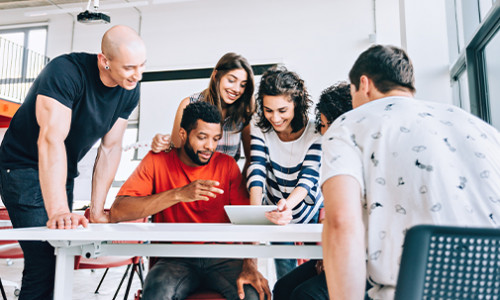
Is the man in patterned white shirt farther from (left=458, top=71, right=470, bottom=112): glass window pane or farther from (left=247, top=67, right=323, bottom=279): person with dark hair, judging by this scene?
(left=458, top=71, right=470, bottom=112): glass window pane

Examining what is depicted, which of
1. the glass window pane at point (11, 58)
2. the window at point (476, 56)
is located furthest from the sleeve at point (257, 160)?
the glass window pane at point (11, 58)

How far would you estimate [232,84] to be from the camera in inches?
81.4

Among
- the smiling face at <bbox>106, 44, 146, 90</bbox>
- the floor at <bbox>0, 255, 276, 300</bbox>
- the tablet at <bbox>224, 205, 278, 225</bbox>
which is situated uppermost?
the smiling face at <bbox>106, 44, 146, 90</bbox>

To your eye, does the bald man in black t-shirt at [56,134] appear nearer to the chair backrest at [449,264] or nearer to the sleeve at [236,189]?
the sleeve at [236,189]

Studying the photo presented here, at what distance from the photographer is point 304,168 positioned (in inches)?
68.8

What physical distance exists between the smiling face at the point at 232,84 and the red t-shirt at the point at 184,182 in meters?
0.37

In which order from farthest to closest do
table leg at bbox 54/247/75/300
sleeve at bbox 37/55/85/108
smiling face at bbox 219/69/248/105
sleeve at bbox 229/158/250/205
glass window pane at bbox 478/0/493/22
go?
1. glass window pane at bbox 478/0/493/22
2. smiling face at bbox 219/69/248/105
3. sleeve at bbox 229/158/250/205
4. sleeve at bbox 37/55/85/108
5. table leg at bbox 54/247/75/300

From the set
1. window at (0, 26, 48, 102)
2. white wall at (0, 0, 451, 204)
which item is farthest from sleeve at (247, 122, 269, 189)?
window at (0, 26, 48, 102)

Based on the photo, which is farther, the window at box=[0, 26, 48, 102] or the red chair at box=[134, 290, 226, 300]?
the window at box=[0, 26, 48, 102]

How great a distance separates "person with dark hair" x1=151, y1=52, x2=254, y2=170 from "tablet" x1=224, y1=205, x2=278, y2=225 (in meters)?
0.71

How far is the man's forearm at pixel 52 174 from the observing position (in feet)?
4.58

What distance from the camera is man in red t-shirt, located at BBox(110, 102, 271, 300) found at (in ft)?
4.65

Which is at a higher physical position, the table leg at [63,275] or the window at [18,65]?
the window at [18,65]

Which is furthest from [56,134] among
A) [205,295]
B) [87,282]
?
[87,282]
